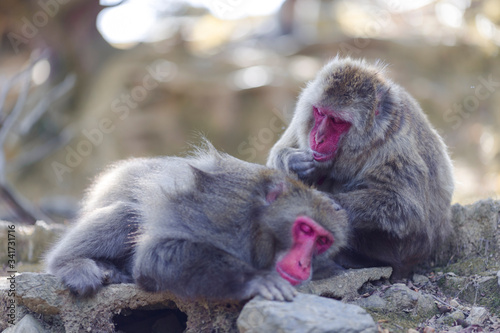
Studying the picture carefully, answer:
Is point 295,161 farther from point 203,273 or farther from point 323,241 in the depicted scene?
point 203,273

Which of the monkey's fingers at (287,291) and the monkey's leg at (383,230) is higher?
the monkey's leg at (383,230)

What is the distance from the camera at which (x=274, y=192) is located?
354 cm

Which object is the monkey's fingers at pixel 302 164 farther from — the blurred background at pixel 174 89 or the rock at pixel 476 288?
the blurred background at pixel 174 89

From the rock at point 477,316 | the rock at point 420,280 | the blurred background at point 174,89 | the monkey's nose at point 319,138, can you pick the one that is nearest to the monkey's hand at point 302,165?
the monkey's nose at point 319,138

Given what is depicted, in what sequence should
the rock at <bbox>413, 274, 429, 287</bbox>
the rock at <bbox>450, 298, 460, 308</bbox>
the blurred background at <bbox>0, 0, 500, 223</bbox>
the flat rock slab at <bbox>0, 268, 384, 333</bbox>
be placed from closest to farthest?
the flat rock slab at <bbox>0, 268, 384, 333</bbox> → the rock at <bbox>450, 298, 460, 308</bbox> → the rock at <bbox>413, 274, 429, 287</bbox> → the blurred background at <bbox>0, 0, 500, 223</bbox>

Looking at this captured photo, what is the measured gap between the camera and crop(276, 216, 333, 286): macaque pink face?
3.18 metres

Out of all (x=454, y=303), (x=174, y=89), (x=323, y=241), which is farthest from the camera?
(x=174, y=89)

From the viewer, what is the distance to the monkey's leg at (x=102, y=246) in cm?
380

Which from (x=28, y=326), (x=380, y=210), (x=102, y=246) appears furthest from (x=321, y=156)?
(x=28, y=326)

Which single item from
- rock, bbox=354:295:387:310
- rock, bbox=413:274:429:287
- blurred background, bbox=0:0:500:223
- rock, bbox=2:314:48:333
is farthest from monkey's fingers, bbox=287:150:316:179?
blurred background, bbox=0:0:500:223

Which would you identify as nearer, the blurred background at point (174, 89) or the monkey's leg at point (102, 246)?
the monkey's leg at point (102, 246)

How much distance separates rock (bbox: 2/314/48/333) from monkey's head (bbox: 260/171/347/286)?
1.62 meters

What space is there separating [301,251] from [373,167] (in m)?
1.45

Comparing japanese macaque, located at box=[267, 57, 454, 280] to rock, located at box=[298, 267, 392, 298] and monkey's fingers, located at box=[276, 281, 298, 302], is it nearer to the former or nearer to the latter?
rock, located at box=[298, 267, 392, 298]
